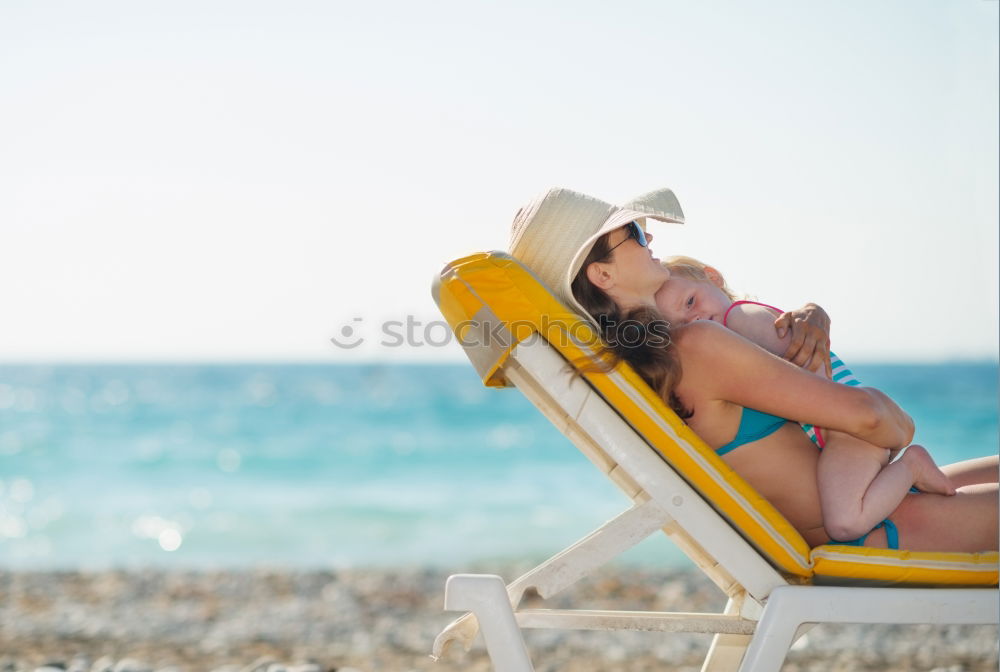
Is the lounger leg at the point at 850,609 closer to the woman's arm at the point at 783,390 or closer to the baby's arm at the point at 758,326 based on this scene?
the woman's arm at the point at 783,390

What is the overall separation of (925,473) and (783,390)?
0.59 meters

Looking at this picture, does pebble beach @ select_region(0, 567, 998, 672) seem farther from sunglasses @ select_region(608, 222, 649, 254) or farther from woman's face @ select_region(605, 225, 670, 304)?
sunglasses @ select_region(608, 222, 649, 254)

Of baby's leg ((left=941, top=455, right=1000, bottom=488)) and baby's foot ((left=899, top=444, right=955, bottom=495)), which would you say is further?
baby's leg ((left=941, top=455, right=1000, bottom=488))

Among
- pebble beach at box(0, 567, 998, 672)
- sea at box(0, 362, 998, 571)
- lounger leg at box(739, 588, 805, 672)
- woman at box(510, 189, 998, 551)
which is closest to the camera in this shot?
lounger leg at box(739, 588, 805, 672)

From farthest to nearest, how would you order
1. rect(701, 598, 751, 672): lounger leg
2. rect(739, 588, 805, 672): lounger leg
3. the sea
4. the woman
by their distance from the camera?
1. the sea
2. rect(701, 598, 751, 672): lounger leg
3. the woman
4. rect(739, 588, 805, 672): lounger leg

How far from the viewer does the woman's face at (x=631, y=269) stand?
2625 mm

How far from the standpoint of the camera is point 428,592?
25.4 feet

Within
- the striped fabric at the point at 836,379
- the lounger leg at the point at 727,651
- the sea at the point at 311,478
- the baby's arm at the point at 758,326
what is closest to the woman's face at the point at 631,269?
the baby's arm at the point at 758,326

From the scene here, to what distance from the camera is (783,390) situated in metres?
2.36

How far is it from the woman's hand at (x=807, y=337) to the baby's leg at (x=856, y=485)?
0.22 metres

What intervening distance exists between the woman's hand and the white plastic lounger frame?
19.7 inches

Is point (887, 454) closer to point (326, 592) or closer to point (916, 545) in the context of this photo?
point (916, 545)

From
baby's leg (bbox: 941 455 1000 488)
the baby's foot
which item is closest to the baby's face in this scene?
the baby's foot

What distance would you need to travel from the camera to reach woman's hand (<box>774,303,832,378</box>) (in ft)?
8.21
